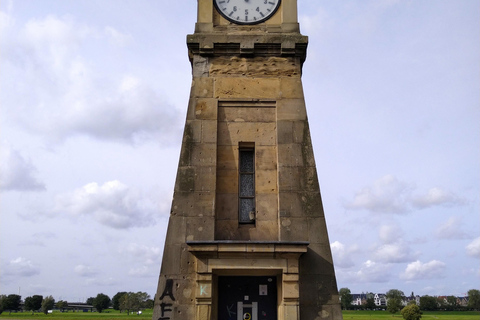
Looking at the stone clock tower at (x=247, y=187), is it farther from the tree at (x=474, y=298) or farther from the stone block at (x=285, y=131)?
the tree at (x=474, y=298)

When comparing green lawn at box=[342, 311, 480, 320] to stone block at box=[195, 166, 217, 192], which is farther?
green lawn at box=[342, 311, 480, 320]

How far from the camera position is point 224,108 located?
1312 centimetres

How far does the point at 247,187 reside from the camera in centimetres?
1278

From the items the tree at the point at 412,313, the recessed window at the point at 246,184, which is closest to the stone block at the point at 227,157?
the recessed window at the point at 246,184

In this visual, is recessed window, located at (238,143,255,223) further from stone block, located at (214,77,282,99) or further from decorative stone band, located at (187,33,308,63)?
decorative stone band, located at (187,33,308,63)

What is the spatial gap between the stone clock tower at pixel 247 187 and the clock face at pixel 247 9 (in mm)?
31

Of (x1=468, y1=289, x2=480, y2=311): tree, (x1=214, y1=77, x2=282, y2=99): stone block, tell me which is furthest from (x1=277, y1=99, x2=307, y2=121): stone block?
(x1=468, y1=289, x2=480, y2=311): tree

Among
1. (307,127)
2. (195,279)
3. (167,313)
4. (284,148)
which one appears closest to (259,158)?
(284,148)

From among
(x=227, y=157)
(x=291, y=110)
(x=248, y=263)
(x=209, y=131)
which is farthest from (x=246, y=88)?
(x=248, y=263)

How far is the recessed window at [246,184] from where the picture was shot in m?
12.4

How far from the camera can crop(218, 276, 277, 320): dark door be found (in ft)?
39.9

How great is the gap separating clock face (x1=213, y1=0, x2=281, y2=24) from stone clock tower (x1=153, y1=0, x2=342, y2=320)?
3cm

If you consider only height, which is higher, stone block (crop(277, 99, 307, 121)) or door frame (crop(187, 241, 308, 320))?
stone block (crop(277, 99, 307, 121))

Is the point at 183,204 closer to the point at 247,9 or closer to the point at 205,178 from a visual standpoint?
the point at 205,178
